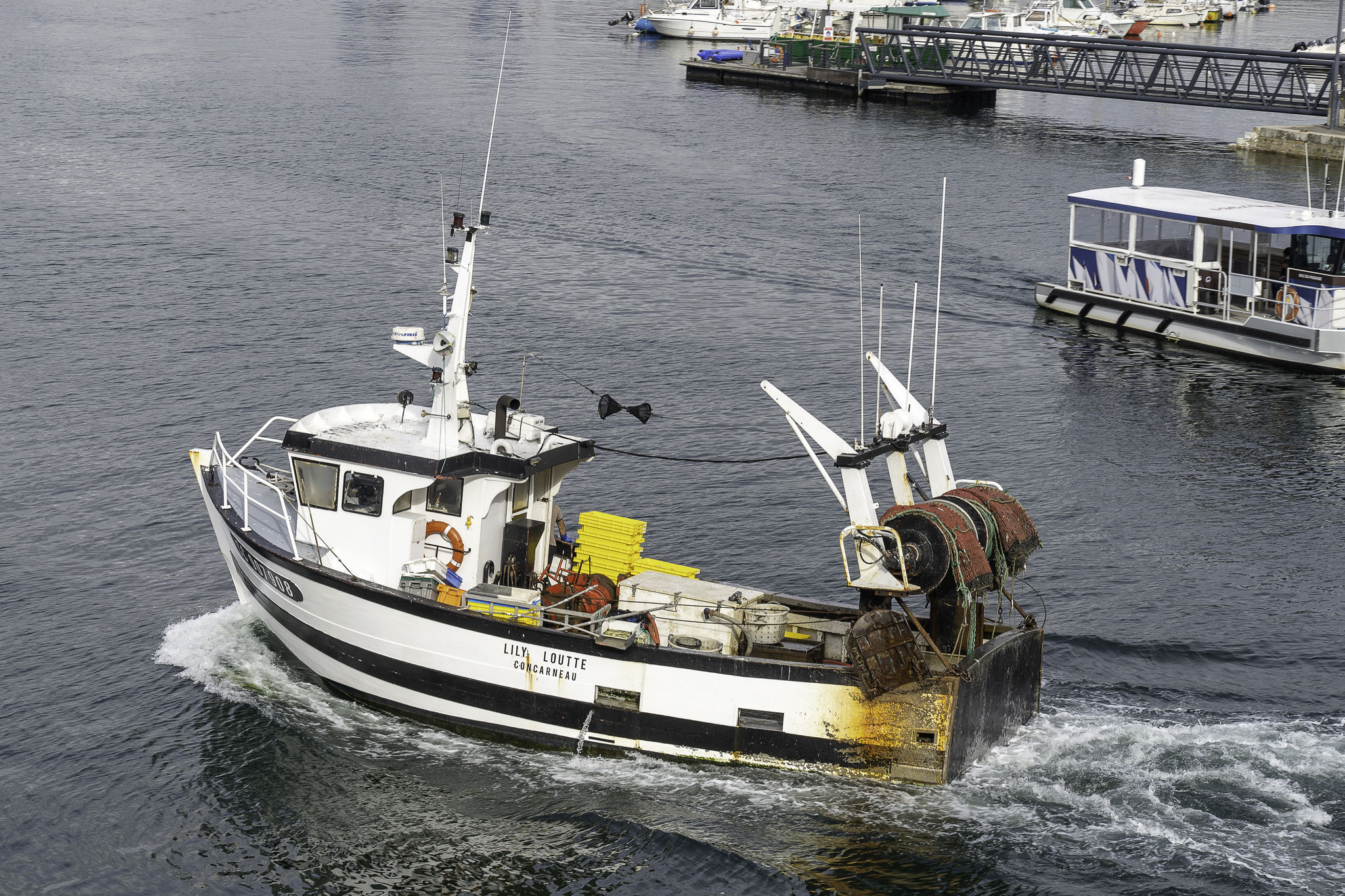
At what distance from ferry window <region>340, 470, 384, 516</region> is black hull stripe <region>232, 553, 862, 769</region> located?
225cm

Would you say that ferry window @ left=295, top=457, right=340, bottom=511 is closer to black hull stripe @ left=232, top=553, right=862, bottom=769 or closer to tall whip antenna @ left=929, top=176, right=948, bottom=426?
black hull stripe @ left=232, top=553, right=862, bottom=769

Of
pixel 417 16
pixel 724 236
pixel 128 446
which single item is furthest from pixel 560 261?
pixel 417 16

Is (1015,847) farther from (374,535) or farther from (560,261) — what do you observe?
(560,261)

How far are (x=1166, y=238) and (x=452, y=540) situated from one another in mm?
34760

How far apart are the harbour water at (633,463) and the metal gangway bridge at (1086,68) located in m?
3.64

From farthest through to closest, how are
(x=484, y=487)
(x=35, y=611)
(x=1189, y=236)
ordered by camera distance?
(x=1189, y=236) < (x=35, y=611) < (x=484, y=487)

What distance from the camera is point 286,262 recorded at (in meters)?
52.9

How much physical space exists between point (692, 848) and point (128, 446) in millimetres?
22097

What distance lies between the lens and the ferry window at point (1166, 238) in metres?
49.1

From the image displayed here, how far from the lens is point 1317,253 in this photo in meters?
45.4

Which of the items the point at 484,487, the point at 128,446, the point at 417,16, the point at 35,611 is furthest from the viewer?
the point at 417,16

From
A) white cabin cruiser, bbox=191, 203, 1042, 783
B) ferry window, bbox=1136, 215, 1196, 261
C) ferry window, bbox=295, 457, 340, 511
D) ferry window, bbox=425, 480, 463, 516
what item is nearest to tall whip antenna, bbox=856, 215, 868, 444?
white cabin cruiser, bbox=191, 203, 1042, 783

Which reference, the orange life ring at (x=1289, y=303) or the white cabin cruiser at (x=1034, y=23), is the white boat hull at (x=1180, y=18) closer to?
the white cabin cruiser at (x=1034, y=23)

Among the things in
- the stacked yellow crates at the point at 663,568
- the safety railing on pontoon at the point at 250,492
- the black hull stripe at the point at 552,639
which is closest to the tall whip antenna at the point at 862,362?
the black hull stripe at the point at 552,639
